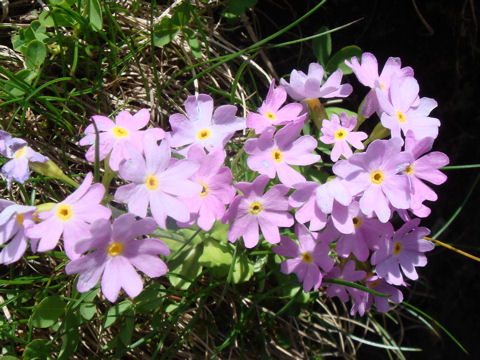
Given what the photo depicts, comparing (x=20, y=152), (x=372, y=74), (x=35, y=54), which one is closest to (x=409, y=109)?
(x=372, y=74)

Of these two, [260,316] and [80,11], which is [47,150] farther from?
[260,316]

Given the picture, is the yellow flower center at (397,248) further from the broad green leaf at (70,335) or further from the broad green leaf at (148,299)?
the broad green leaf at (70,335)

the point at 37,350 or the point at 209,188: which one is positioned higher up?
the point at 209,188

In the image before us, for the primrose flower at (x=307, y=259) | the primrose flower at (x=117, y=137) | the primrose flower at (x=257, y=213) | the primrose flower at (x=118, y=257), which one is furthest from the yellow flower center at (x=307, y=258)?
the primrose flower at (x=117, y=137)

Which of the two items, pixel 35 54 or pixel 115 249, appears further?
pixel 35 54

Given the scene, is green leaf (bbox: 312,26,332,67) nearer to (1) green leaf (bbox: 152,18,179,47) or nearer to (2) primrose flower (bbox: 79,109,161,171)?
(1) green leaf (bbox: 152,18,179,47)

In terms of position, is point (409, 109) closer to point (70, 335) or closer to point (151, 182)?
point (151, 182)

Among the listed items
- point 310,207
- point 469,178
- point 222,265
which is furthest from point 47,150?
point 469,178
